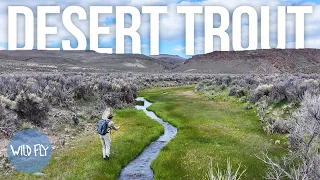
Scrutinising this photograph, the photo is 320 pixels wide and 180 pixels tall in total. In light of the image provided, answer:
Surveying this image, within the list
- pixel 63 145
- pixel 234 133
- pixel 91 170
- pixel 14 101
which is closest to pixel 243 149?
pixel 234 133

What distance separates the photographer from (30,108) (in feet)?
77.2

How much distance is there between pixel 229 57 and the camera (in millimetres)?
168375

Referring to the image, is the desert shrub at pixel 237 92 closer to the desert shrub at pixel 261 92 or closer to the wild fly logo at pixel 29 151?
the desert shrub at pixel 261 92

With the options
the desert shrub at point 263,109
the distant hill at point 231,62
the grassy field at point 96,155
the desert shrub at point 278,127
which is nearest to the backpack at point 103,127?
the grassy field at point 96,155

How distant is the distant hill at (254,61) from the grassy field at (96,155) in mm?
129340

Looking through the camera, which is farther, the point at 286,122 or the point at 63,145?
the point at 286,122

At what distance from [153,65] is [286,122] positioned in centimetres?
17668

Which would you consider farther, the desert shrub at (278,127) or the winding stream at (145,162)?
the desert shrub at (278,127)

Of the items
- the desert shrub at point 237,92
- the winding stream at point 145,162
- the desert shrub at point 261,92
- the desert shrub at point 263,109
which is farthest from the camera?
the desert shrub at point 237,92

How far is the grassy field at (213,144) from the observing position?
52.4 ft

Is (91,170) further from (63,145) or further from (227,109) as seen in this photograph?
(227,109)

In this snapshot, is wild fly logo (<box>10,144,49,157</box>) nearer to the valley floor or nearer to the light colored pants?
the valley floor

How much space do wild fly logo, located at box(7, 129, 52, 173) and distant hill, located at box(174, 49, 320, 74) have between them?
13438cm

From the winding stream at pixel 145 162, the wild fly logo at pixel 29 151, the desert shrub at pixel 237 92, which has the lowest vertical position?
the winding stream at pixel 145 162
